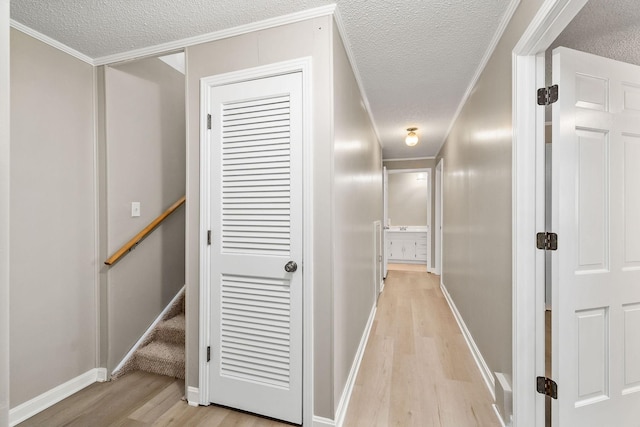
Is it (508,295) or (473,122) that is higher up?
(473,122)

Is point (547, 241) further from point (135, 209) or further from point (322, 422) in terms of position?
point (135, 209)

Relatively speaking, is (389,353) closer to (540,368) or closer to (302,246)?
(540,368)

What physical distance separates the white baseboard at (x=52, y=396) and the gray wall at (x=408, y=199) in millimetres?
6391

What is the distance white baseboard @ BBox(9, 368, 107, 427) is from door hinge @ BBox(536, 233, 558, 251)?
9.53 feet

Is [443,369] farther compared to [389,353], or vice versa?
[389,353]

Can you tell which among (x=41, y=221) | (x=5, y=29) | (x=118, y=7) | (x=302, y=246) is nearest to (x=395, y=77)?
(x=302, y=246)

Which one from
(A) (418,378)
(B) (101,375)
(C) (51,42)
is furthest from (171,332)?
(C) (51,42)

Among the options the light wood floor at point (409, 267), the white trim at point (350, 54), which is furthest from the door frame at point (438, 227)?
the white trim at point (350, 54)

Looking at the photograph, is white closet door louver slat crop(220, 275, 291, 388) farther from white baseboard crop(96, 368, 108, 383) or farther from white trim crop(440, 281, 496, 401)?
white trim crop(440, 281, 496, 401)

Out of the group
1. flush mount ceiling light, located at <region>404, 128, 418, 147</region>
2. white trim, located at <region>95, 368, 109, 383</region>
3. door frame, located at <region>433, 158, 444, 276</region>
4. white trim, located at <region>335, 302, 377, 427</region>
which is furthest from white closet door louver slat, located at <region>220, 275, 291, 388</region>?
door frame, located at <region>433, 158, 444, 276</region>

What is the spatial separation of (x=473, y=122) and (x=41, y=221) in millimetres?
3265

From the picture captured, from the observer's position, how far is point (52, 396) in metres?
1.78

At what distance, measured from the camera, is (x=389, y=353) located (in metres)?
2.48

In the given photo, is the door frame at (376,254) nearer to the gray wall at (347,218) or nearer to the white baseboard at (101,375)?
the gray wall at (347,218)
